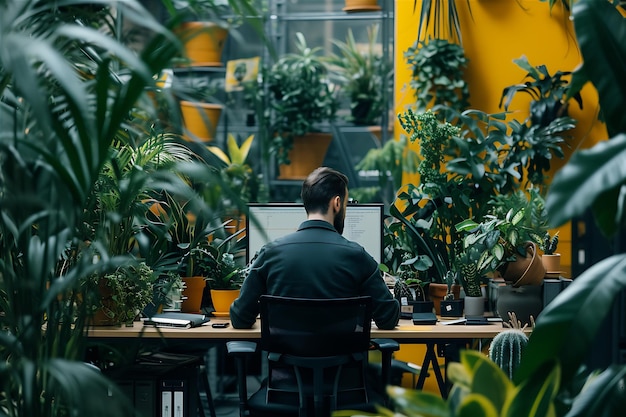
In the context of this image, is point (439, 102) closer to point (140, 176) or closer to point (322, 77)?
point (322, 77)

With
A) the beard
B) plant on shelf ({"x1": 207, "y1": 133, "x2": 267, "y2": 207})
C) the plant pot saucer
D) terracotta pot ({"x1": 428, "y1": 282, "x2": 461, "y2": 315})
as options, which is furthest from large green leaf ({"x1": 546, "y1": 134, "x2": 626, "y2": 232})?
the plant pot saucer

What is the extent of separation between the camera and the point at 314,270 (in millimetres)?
3262

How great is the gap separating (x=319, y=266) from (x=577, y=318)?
5.78ft

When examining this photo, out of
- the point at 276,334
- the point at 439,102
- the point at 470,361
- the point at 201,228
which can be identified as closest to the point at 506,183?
the point at 439,102

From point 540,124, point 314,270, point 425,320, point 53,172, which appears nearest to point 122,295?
point 314,270

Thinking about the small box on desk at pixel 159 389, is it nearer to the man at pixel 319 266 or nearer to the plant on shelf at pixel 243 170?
the man at pixel 319 266

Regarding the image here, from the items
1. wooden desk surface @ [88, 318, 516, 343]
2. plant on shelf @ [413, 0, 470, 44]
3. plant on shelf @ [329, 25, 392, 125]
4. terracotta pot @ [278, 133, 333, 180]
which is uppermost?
plant on shelf @ [413, 0, 470, 44]

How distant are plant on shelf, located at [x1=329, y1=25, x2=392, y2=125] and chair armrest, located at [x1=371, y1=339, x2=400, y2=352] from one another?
3.14m

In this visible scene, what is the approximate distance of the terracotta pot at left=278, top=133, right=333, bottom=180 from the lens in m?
6.29

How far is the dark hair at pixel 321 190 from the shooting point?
3506 mm

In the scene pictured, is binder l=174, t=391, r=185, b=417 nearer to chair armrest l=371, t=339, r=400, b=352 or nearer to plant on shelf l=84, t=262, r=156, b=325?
plant on shelf l=84, t=262, r=156, b=325

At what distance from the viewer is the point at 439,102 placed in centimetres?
539

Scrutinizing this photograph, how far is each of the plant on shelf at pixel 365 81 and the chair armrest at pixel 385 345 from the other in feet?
10.3

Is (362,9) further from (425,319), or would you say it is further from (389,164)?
(425,319)
